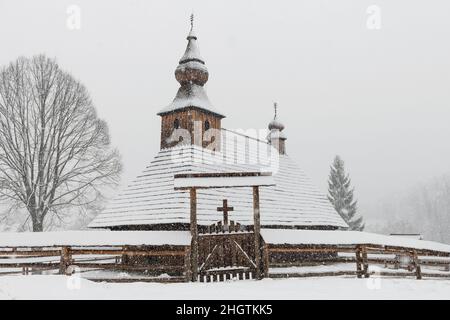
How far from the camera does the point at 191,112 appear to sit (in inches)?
742

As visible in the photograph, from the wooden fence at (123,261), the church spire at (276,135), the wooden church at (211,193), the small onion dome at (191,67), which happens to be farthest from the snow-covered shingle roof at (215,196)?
the small onion dome at (191,67)

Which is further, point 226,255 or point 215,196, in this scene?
point 215,196

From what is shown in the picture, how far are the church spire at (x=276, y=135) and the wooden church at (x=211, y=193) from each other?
1.08m

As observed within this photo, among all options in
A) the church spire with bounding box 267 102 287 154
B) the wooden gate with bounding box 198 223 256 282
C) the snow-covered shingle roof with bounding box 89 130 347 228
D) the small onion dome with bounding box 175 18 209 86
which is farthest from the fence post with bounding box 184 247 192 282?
the church spire with bounding box 267 102 287 154

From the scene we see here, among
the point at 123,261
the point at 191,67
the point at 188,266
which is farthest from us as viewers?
the point at 191,67

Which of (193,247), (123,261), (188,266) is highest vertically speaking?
(193,247)

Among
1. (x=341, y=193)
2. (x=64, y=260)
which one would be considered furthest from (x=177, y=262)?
(x=341, y=193)

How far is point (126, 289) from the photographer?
28.3 ft

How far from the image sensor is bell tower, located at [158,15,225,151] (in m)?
18.8

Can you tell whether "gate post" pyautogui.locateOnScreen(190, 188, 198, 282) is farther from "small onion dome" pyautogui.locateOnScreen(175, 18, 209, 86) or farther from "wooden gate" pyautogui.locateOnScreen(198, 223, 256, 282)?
"small onion dome" pyautogui.locateOnScreen(175, 18, 209, 86)

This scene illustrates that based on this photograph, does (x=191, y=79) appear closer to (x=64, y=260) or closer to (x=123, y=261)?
(x=123, y=261)

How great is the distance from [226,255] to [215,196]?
4.63m

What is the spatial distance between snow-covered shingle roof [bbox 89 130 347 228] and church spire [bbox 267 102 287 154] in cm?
250

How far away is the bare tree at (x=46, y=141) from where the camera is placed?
19844 millimetres
